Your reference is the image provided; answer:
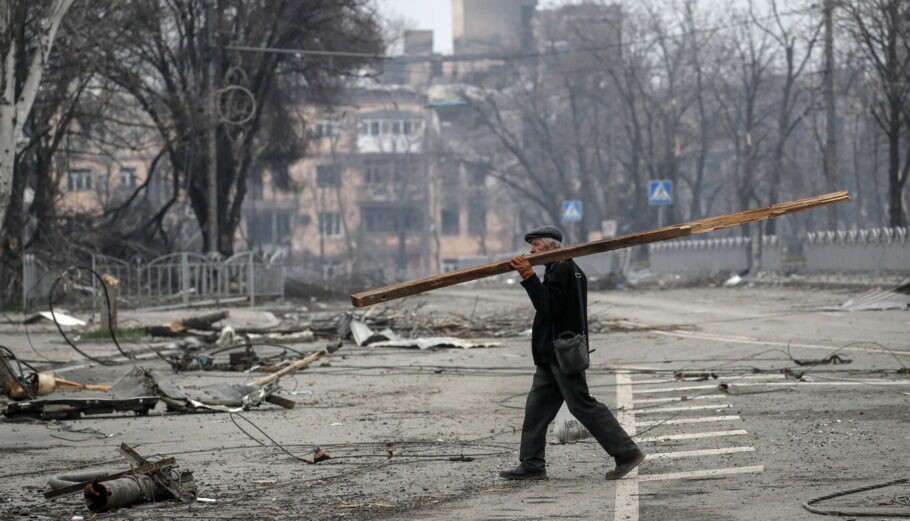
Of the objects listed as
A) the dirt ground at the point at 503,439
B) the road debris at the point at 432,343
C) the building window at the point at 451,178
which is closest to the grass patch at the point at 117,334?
the dirt ground at the point at 503,439

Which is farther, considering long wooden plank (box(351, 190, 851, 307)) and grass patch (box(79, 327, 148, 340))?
grass patch (box(79, 327, 148, 340))

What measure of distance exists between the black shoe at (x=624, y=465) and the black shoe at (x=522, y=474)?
1.35 feet

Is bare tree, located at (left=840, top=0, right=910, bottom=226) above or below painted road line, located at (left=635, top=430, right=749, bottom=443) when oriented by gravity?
above

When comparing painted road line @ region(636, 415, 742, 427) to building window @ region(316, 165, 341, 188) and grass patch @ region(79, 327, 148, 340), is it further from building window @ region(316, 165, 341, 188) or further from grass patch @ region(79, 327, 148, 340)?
building window @ region(316, 165, 341, 188)

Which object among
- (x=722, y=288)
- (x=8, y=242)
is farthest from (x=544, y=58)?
(x=8, y=242)

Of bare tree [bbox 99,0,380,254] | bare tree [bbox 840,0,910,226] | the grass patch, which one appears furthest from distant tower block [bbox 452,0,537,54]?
the grass patch

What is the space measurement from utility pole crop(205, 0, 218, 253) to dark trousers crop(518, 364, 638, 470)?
28.8 meters

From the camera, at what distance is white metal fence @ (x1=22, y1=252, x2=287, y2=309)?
33.6 meters

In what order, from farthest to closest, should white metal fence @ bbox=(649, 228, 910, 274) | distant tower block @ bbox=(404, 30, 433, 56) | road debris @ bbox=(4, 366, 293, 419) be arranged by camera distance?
distant tower block @ bbox=(404, 30, 433, 56)
white metal fence @ bbox=(649, 228, 910, 274)
road debris @ bbox=(4, 366, 293, 419)

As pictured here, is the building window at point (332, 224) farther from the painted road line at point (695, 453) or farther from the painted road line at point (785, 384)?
the painted road line at point (695, 453)

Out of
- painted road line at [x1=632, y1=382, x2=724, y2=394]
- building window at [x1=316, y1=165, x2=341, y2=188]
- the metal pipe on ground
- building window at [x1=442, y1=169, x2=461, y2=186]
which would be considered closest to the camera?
the metal pipe on ground

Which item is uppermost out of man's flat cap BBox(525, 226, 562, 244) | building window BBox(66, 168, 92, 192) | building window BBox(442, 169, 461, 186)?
building window BBox(442, 169, 461, 186)

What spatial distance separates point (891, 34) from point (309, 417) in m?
27.6

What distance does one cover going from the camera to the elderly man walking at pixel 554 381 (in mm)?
8438
